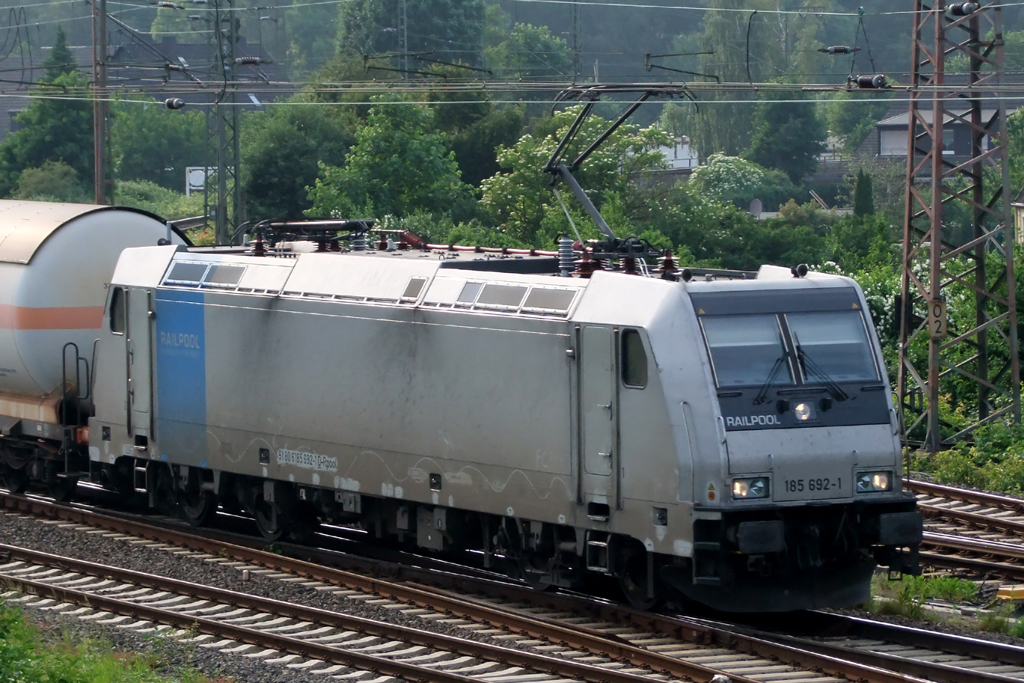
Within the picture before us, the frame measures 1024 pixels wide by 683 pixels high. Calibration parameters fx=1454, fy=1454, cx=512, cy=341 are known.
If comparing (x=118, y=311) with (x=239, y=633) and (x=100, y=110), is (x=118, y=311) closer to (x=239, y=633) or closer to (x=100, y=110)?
(x=239, y=633)

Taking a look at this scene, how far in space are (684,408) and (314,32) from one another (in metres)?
111

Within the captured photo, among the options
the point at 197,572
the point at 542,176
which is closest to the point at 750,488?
the point at 197,572

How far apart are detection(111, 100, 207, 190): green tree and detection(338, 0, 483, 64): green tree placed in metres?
10.4

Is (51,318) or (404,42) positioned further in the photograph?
(404,42)

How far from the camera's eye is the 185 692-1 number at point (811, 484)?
11.5 metres

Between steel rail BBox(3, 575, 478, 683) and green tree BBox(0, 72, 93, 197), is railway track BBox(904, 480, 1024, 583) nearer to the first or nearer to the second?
steel rail BBox(3, 575, 478, 683)

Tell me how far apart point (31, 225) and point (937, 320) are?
42.5ft

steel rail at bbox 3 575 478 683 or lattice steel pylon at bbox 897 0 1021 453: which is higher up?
lattice steel pylon at bbox 897 0 1021 453

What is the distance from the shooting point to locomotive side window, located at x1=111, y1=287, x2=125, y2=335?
17.5 m

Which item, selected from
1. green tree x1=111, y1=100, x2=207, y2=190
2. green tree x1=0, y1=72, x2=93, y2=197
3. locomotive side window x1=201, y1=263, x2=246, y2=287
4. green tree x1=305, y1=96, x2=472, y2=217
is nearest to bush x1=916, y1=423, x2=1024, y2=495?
locomotive side window x1=201, y1=263, x2=246, y2=287

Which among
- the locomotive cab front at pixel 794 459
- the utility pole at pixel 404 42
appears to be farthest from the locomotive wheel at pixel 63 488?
the utility pole at pixel 404 42

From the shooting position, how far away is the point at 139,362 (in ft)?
56.7

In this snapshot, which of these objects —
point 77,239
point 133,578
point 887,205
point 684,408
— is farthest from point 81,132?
point 684,408

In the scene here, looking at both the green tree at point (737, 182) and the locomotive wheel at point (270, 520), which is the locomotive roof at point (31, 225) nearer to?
the locomotive wheel at point (270, 520)
